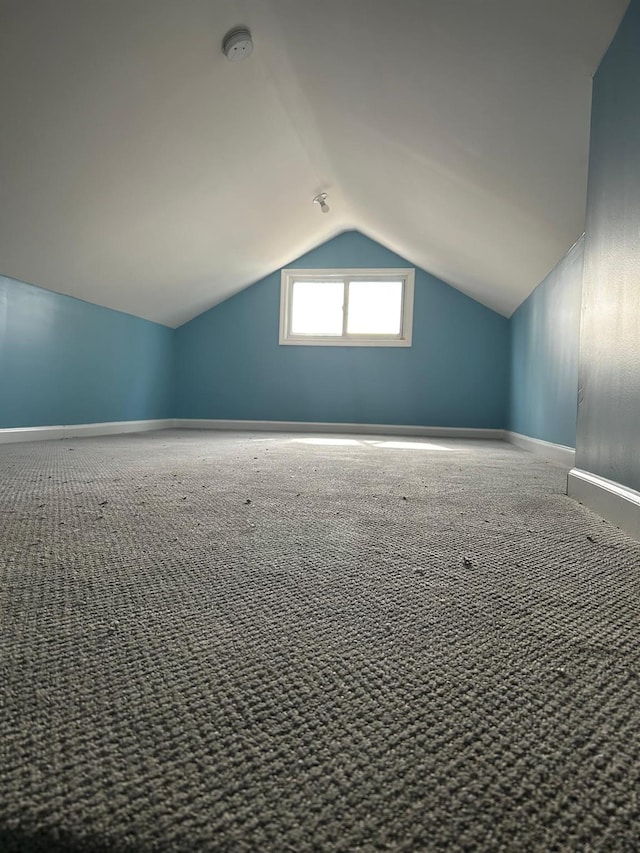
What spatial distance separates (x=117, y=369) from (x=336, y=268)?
2.84m

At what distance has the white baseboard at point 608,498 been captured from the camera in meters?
1.18

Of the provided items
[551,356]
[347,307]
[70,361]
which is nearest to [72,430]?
[70,361]

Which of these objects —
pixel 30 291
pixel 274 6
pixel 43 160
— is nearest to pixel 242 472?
pixel 43 160

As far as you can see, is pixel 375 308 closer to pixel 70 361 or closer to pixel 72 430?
pixel 70 361

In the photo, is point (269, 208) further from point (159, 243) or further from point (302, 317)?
point (302, 317)

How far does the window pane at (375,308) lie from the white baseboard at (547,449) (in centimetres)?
199

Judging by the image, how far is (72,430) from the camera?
3.94 metres

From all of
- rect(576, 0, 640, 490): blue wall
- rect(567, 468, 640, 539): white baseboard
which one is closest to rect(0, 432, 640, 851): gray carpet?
rect(567, 468, 640, 539): white baseboard

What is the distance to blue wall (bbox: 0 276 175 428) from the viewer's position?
331cm

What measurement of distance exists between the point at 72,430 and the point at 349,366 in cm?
311

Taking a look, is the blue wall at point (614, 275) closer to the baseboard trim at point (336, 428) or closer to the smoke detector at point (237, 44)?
the smoke detector at point (237, 44)

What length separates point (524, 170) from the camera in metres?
2.54

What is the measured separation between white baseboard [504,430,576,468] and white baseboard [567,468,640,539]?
2.28 feet

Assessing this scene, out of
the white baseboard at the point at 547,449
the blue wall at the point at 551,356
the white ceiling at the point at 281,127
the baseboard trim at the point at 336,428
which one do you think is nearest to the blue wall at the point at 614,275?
the white ceiling at the point at 281,127
